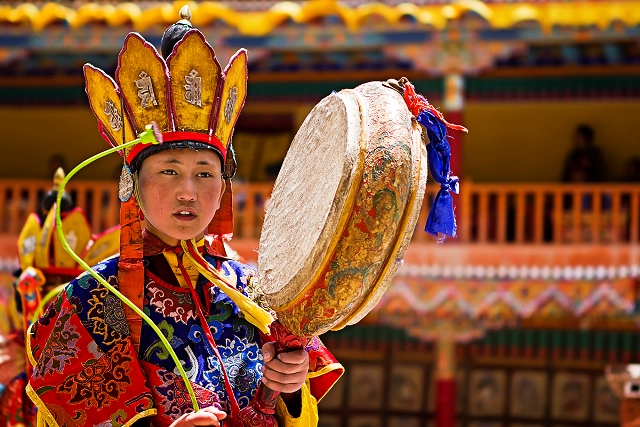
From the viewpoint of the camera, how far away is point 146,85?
3.65 meters

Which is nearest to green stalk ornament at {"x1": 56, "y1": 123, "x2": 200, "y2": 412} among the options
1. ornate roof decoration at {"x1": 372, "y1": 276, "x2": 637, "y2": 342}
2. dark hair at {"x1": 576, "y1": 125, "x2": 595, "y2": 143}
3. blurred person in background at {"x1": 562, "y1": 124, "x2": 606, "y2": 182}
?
ornate roof decoration at {"x1": 372, "y1": 276, "x2": 637, "y2": 342}

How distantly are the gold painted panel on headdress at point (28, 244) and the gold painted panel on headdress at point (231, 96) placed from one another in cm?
188

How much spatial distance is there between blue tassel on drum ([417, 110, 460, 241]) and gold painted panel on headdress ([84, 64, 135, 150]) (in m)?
0.78

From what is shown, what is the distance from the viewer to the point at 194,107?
366 centimetres

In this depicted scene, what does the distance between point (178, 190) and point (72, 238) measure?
1872 mm

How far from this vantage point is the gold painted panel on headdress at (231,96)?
12.2 ft

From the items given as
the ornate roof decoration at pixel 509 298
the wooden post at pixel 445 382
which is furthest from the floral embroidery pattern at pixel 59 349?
the wooden post at pixel 445 382

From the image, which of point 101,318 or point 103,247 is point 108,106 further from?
point 103,247

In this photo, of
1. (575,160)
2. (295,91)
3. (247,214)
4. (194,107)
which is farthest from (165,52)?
(295,91)

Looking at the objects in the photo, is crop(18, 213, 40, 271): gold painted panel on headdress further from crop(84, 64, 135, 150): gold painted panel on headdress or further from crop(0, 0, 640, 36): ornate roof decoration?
crop(0, 0, 640, 36): ornate roof decoration

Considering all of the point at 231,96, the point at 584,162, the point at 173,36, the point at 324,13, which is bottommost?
the point at 584,162

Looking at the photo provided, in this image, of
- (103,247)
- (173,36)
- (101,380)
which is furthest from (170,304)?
(103,247)

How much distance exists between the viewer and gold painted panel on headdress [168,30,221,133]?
12.0 ft

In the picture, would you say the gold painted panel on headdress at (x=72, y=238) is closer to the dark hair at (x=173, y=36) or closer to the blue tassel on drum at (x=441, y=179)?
the dark hair at (x=173, y=36)
